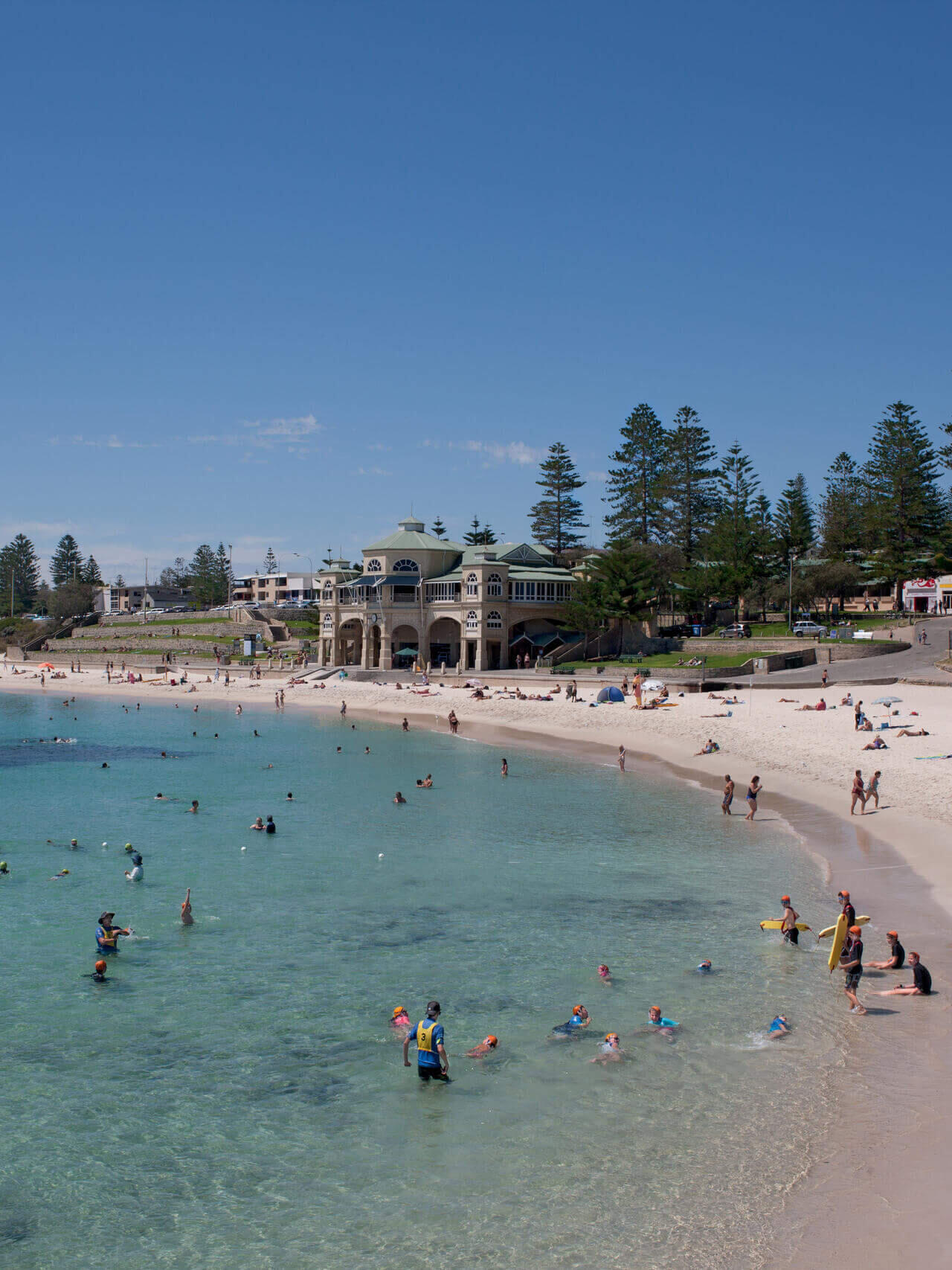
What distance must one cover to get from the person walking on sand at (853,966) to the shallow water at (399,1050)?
0.27 meters

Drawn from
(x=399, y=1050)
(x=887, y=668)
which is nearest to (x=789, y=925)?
(x=399, y=1050)

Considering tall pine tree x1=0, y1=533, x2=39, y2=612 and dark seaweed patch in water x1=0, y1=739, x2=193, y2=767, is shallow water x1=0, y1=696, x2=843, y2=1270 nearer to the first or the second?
dark seaweed patch in water x1=0, y1=739, x2=193, y2=767

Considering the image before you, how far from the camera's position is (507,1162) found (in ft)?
32.1

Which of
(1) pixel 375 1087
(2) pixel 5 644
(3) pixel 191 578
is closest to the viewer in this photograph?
(1) pixel 375 1087

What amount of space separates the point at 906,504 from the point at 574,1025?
207ft

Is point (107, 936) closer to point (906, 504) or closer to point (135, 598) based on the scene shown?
point (906, 504)

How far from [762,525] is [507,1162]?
6715cm

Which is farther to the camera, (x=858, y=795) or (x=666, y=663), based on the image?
(x=666, y=663)

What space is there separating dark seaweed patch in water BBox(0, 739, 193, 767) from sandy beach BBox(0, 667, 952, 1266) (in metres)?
9.35

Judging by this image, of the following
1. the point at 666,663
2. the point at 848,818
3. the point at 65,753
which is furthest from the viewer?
the point at 666,663

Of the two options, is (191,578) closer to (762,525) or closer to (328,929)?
(762,525)

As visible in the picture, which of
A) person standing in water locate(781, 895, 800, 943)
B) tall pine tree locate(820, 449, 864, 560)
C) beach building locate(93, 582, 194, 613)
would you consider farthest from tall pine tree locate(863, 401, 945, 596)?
beach building locate(93, 582, 194, 613)

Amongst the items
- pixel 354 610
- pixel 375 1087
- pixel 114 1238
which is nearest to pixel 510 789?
pixel 375 1087

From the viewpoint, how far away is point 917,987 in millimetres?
13242
